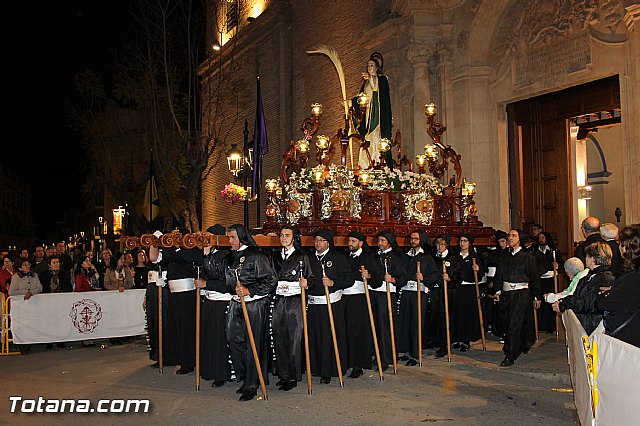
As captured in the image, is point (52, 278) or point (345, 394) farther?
point (52, 278)

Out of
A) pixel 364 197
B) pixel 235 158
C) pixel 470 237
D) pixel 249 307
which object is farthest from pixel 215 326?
pixel 235 158

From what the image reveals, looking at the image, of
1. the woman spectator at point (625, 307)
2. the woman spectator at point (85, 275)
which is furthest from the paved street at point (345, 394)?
the woman spectator at point (85, 275)

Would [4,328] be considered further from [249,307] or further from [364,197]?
[364,197]

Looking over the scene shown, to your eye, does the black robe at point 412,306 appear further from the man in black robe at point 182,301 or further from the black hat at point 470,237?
the man in black robe at point 182,301

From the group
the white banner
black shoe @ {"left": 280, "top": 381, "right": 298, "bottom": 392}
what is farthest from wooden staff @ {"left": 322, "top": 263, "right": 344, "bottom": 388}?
the white banner

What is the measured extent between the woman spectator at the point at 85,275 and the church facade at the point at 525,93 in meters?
7.46

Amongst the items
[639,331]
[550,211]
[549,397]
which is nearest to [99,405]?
[549,397]

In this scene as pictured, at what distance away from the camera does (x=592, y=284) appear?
6.51 meters

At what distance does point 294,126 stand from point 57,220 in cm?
4607

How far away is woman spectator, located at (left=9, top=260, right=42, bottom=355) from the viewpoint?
41.0 ft

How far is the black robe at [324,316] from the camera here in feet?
29.0

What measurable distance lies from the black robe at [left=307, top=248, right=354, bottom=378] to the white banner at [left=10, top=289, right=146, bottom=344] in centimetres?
541

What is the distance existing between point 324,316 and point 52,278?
6.77m

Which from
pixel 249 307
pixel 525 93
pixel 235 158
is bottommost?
pixel 249 307
